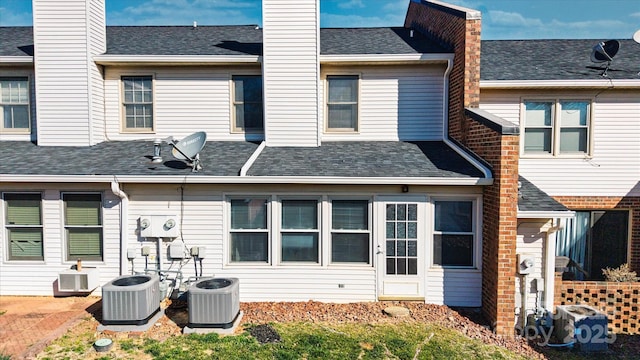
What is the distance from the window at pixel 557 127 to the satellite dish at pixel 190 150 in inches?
308

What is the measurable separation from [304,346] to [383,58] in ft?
21.9

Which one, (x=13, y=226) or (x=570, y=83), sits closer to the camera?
(x=13, y=226)

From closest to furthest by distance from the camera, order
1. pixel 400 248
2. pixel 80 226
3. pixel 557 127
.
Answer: pixel 400 248
pixel 80 226
pixel 557 127

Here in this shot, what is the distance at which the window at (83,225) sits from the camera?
27.2 feet

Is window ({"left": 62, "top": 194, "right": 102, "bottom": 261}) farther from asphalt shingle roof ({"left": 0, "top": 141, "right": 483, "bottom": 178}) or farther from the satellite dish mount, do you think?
the satellite dish mount

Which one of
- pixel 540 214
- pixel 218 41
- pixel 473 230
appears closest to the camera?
pixel 540 214

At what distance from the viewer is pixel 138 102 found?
9.91 meters

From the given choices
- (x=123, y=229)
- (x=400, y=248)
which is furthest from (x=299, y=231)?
(x=123, y=229)

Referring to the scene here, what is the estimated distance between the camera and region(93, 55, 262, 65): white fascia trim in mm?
9492

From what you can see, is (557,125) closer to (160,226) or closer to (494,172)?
(494,172)

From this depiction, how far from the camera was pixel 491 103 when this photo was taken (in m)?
9.58

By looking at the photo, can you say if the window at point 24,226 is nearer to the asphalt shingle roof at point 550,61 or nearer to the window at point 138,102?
the window at point 138,102

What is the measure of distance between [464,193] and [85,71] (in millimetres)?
9269

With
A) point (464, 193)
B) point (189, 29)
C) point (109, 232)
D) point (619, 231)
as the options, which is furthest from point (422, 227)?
point (189, 29)
